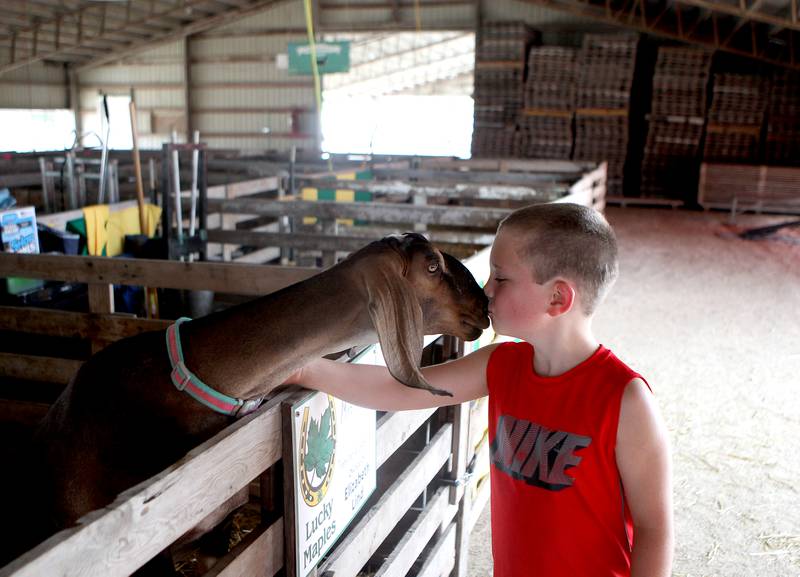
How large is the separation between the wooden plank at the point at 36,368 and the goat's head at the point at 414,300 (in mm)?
2551

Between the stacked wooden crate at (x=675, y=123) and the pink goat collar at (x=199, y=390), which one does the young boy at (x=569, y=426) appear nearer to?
the pink goat collar at (x=199, y=390)

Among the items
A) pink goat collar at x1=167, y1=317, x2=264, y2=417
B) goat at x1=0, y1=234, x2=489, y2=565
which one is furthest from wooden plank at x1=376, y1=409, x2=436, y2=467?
pink goat collar at x1=167, y1=317, x2=264, y2=417

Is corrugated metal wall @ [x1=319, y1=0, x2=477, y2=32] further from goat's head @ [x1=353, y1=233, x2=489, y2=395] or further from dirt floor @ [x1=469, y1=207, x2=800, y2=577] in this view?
goat's head @ [x1=353, y1=233, x2=489, y2=395]

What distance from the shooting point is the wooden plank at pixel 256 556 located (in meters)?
1.59

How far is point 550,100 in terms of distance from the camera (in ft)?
62.1

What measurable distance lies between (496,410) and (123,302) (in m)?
4.27

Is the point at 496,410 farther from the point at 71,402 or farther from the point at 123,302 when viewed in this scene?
the point at 123,302

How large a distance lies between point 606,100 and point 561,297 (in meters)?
18.2

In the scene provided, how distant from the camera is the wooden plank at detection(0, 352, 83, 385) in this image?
12.9 ft

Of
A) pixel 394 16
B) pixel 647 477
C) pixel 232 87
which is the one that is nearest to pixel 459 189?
pixel 647 477

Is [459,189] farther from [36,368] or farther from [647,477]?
[647,477]

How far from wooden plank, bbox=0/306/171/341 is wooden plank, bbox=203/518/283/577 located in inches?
87.6

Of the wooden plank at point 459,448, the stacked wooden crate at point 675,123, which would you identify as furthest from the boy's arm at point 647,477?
the stacked wooden crate at point 675,123

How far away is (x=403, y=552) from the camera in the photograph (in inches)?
102
